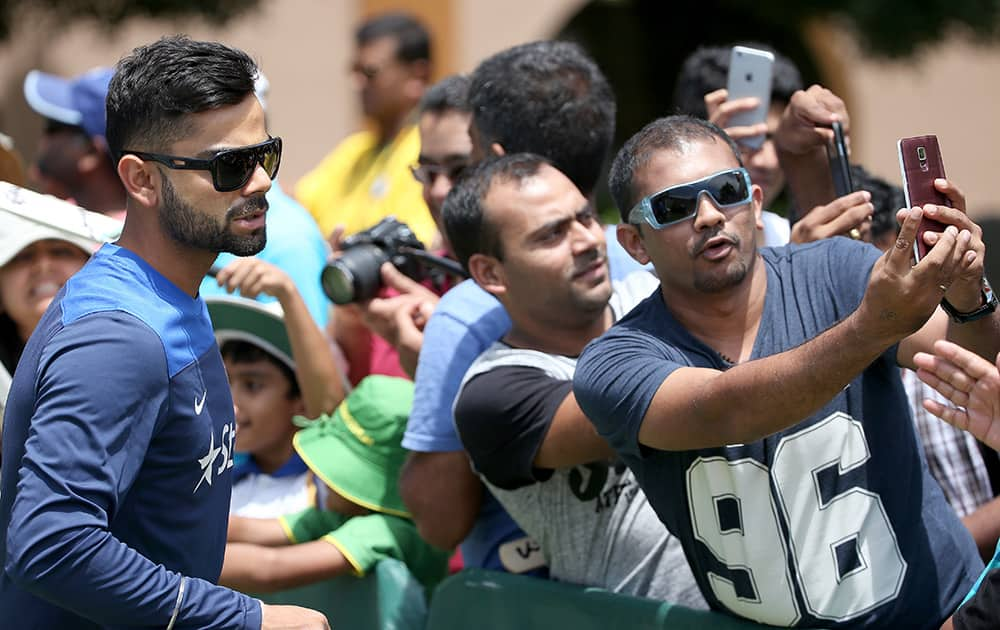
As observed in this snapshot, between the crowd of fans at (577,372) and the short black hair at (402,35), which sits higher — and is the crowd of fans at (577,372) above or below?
above

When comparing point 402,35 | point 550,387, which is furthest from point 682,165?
point 402,35

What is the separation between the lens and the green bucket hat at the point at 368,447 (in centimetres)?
380

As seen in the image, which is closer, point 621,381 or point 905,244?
point 905,244

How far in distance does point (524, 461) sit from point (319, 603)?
102 centimetres

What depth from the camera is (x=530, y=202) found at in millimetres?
3482

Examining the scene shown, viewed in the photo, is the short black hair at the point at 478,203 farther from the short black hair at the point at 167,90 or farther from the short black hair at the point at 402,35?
the short black hair at the point at 402,35

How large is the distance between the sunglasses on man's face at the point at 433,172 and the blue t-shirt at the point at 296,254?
39 centimetres

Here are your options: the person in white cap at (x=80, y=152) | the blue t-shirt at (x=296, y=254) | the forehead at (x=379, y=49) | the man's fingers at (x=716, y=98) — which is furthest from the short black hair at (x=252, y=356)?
the forehead at (x=379, y=49)

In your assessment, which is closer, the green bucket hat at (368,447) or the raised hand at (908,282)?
the raised hand at (908,282)

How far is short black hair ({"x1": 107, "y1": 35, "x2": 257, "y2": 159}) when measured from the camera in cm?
253

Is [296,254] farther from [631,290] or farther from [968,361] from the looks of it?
[968,361]

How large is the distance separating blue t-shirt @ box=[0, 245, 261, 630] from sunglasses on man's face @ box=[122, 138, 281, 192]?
18cm

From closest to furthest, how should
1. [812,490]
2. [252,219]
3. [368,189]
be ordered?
[252,219] → [812,490] → [368,189]

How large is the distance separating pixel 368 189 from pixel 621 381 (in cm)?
348
